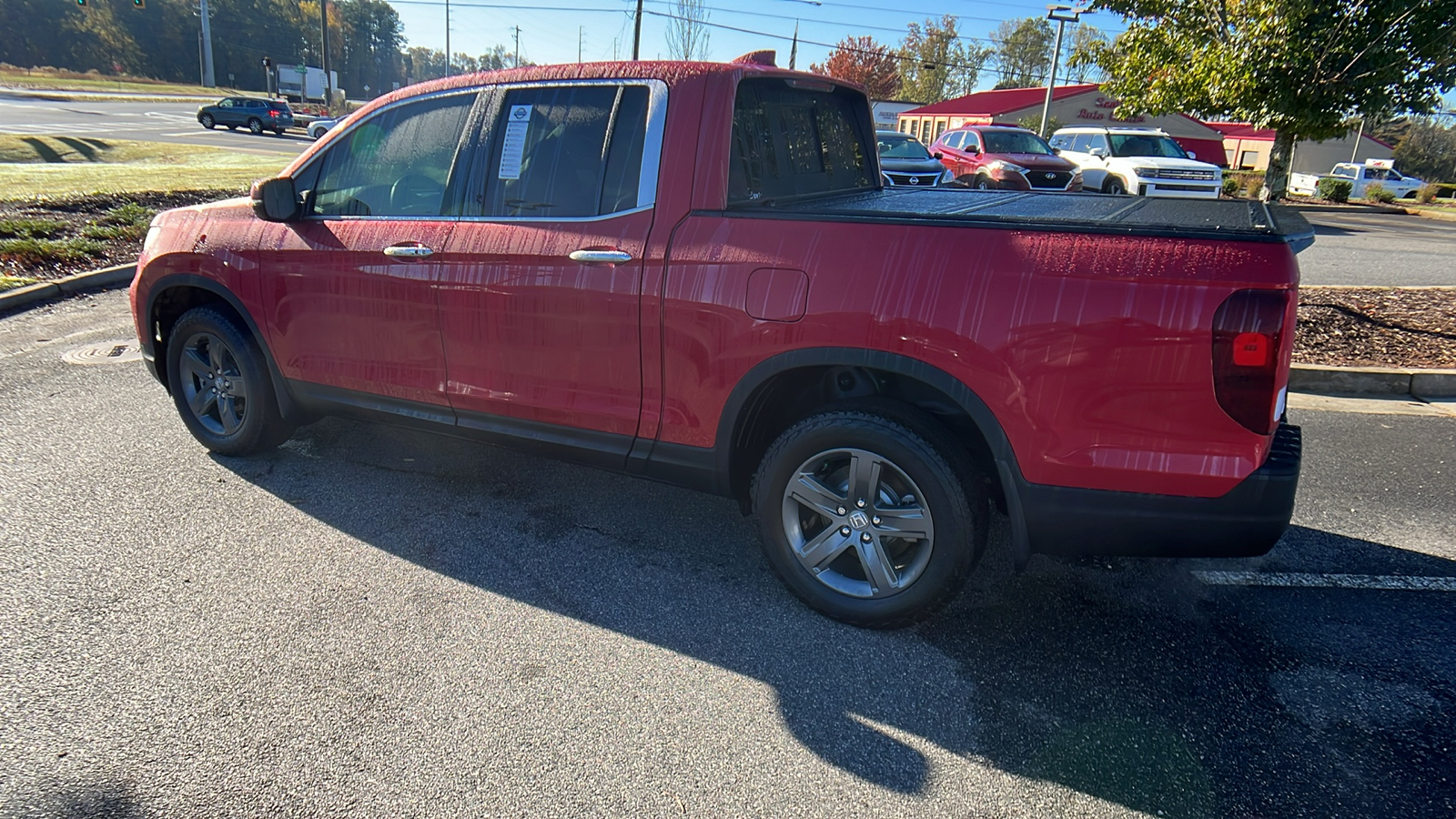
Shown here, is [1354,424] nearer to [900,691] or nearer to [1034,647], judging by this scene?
[1034,647]

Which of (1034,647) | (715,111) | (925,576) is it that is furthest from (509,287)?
(1034,647)

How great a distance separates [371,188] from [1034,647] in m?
3.42

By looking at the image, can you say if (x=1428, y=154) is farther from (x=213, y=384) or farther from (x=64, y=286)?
(x=213, y=384)

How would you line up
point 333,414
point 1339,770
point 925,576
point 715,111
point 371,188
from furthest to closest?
1. point 333,414
2. point 371,188
3. point 715,111
4. point 925,576
5. point 1339,770

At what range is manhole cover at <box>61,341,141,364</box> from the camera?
20.5ft

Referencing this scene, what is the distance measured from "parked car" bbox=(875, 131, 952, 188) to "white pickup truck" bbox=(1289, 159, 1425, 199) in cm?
2483

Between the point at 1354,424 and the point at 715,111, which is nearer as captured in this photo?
the point at 715,111

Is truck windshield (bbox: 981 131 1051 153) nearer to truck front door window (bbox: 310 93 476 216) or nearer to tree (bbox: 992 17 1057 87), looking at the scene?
truck front door window (bbox: 310 93 476 216)

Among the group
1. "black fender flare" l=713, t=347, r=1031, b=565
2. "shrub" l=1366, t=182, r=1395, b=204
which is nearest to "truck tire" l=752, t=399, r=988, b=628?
"black fender flare" l=713, t=347, r=1031, b=565

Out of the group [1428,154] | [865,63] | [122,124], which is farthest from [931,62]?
[122,124]

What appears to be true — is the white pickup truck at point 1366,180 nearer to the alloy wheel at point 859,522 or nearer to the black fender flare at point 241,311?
the alloy wheel at point 859,522

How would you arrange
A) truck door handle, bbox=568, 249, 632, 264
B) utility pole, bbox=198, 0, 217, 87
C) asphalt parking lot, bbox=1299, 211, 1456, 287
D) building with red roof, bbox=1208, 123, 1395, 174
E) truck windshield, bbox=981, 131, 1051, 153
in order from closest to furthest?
truck door handle, bbox=568, 249, 632, 264 < asphalt parking lot, bbox=1299, 211, 1456, 287 < truck windshield, bbox=981, 131, 1051, 153 < building with red roof, bbox=1208, 123, 1395, 174 < utility pole, bbox=198, 0, 217, 87

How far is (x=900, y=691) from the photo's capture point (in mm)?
2803

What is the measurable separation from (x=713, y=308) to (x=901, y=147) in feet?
47.5
